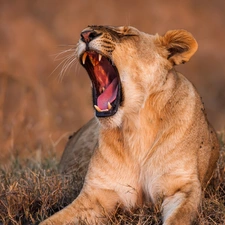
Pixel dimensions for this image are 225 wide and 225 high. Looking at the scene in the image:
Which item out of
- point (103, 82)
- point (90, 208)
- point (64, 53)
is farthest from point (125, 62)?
point (64, 53)

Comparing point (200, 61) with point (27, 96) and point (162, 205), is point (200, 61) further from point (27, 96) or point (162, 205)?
point (162, 205)

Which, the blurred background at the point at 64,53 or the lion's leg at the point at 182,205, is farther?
the blurred background at the point at 64,53

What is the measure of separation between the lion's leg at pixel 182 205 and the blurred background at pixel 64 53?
3265 millimetres

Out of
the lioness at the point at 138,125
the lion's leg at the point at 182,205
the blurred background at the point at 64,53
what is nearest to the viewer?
the lion's leg at the point at 182,205

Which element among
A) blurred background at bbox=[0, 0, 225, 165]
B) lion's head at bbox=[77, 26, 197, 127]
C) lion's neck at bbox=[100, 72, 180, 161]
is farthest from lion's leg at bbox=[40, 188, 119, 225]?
blurred background at bbox=[0, 0, 225, 165]

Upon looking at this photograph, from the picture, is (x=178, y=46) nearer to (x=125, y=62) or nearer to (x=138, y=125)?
(x=125, y=62)

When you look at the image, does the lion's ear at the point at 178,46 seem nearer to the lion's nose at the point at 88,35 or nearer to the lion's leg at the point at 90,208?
the lion's nose at the point at 88,35

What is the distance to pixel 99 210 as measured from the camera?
16.3 feet

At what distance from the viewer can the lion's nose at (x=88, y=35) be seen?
4750 millimetres

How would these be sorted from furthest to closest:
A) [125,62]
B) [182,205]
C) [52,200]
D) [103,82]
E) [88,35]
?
[52,200] → [103,82] → [125,62] → [88,35] → [182,205]

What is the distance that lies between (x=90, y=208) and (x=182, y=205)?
581 millimetres

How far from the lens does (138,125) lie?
4.95 m

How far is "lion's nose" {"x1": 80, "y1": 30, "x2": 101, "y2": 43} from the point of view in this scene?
4750 mm

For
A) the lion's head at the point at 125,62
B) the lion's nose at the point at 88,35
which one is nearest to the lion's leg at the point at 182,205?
the lion's head at the point at 125,62
